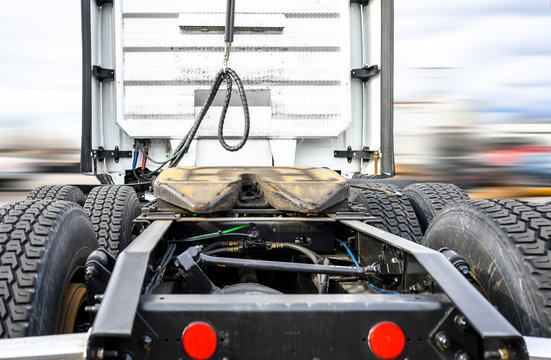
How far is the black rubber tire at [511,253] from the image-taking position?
1.51m

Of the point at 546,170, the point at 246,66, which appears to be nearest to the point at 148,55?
the point at 246,66

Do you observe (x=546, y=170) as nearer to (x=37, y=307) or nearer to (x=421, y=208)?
(x=421, y=208)

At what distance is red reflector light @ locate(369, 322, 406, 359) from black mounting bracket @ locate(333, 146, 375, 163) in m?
3.31

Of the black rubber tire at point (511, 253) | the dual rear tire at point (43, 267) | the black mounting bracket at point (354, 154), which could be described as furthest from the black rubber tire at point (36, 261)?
the black mounting bracket at point (354, 154)

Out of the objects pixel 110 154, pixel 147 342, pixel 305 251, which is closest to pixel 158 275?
pixel 147 342

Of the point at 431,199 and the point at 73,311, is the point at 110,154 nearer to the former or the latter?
the point at 73,311

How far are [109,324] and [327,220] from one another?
1.57 metres

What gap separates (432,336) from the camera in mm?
1260

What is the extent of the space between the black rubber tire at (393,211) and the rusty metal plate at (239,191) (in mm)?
648

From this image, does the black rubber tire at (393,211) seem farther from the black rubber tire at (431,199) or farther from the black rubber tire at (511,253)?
the black rubber tire at (511,253)

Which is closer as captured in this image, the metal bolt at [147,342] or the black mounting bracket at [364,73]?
the metal bolt at [147,342]

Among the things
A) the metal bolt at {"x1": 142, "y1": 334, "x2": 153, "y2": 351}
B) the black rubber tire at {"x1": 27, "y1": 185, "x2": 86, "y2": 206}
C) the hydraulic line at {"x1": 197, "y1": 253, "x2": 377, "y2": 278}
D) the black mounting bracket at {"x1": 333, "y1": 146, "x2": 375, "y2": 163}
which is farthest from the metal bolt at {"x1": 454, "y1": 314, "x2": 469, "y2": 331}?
the black mounting bracket at {"x1": 333, "y1": 146, "x2": 375, "y2": 163}

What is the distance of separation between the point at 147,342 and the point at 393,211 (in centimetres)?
246

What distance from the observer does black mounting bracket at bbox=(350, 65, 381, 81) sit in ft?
14.0
